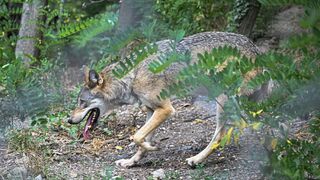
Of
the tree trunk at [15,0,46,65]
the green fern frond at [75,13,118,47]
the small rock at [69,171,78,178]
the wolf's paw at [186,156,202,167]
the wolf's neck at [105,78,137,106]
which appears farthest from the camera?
the tree trunk at [15,0,46,65]

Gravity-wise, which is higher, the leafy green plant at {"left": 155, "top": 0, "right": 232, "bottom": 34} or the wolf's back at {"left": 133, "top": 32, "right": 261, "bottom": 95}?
the wolf's back at {"left": 133, "top": 32, "right": 261, "bottom": 95}

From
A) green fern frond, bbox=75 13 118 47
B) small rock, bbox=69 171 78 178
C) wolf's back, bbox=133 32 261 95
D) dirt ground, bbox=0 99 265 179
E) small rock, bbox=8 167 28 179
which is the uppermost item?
green fern frond, bbox=75 13 118 47

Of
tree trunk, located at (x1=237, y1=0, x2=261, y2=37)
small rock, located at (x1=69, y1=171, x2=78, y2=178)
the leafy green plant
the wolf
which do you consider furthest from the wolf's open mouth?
tree trunk, located at (x1=237, y1=0, x2=261, y2=37)

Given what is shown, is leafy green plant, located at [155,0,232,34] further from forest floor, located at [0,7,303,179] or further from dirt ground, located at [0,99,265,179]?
dirt ground, located at [0,99,265,179]

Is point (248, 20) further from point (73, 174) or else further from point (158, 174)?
point (73, 174)

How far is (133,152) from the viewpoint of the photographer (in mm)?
8352

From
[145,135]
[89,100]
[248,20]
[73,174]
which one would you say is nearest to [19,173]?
[73,174]

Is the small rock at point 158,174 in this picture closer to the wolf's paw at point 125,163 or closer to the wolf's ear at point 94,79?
the wolf's paw at point 125,163

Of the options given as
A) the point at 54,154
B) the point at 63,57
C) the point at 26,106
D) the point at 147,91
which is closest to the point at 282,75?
the point at 26,106

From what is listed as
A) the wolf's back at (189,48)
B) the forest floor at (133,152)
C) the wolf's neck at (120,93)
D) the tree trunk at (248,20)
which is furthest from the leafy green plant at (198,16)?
the wolf's back at (189,48)

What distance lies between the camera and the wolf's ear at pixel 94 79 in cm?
818

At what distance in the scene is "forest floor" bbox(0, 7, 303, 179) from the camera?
6.90m

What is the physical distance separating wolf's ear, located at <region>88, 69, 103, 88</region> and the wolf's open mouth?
12.7 inches

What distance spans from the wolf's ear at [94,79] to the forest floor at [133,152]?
715 millimetres
